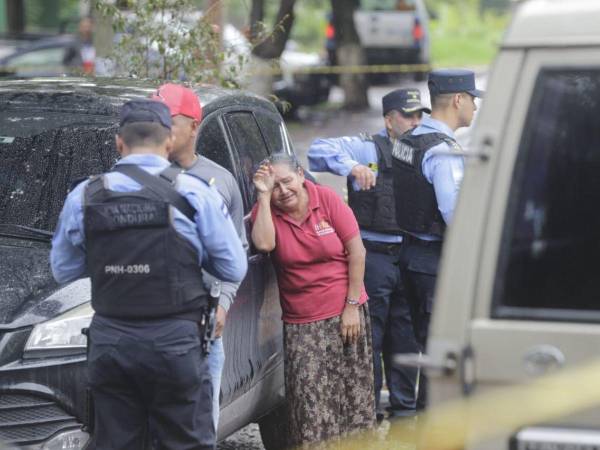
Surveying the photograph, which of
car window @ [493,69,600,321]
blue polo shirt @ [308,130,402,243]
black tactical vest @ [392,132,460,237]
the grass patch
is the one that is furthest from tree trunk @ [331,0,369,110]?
car window @ [493,69,600,321]

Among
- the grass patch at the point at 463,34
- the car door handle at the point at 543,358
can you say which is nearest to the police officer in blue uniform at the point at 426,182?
the car door handle at the point at 543,358

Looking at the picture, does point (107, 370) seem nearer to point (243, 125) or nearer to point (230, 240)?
point (230, 240)

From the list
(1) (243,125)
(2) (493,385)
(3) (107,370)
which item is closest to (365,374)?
(1) (243,125)

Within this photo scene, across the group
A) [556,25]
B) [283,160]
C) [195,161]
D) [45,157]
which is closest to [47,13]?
[45,157]

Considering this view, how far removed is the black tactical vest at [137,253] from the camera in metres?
3.96

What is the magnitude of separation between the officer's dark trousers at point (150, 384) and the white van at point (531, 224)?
125cm

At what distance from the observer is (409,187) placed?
222 inches

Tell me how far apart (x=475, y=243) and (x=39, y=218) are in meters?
2.64

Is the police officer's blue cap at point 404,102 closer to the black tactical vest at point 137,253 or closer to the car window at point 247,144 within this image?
the car window at point 247,144

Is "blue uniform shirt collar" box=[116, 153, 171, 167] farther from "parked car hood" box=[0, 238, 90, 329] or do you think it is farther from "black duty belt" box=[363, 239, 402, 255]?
"black duty belt" box=[363, 239, 402, 255]

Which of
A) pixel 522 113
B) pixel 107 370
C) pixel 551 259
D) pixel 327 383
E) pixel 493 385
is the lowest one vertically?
pixel 327 383

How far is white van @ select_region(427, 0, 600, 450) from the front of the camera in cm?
298

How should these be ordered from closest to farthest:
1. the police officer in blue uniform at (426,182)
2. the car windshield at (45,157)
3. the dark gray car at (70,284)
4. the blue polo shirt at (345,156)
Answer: the dark gray car at (70,284) → the car windshield at (45,157) → the police officer in blue uniform at (426,182) → the blue polo shirt at (345,156)

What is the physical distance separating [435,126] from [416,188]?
342 millimetres
